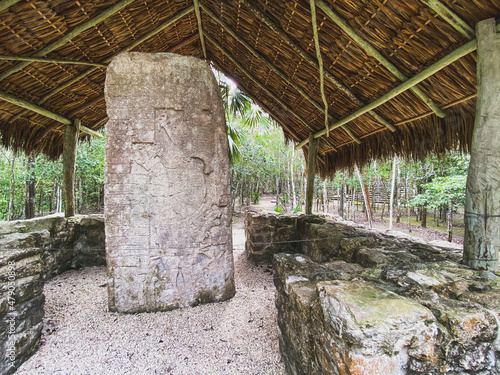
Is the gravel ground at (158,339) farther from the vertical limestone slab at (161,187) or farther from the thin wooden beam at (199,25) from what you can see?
the thin wooden beam at (199,25)

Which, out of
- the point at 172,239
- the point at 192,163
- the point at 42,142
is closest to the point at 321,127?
the point at 192,163

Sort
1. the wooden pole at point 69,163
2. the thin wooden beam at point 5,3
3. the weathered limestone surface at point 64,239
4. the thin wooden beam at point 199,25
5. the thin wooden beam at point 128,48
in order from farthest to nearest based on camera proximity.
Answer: the wooden pole at point 69,163
the weathered limestone surface at point 64,239
the thin wooden beam at point 128,48
the thin wooden beam at point 199,25
the thin wooden beam at point 5,3

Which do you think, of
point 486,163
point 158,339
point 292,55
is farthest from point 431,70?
point 158,339

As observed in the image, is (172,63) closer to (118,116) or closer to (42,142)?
(118,116)

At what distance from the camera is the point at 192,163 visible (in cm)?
250

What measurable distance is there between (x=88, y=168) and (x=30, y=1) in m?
7.38

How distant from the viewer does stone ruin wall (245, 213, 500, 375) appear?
965 mm

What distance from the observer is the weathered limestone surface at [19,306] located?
1.66 metres

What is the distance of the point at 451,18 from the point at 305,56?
1.37m

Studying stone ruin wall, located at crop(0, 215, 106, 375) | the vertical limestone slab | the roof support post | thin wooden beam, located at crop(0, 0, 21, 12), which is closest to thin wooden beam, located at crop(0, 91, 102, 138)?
thin wooden beam, located at crop(0, 0, 21, 12)

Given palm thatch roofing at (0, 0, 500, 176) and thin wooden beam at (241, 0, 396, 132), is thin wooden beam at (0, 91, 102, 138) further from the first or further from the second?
thin wooden beam at (241, 0, 396, 132)

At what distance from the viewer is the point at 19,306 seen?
1.78m

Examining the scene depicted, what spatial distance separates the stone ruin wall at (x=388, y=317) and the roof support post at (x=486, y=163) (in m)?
0.20

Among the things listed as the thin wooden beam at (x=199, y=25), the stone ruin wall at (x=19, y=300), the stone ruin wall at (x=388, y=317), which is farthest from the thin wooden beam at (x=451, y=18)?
the stone ruin wall at (x=19, y=300)
